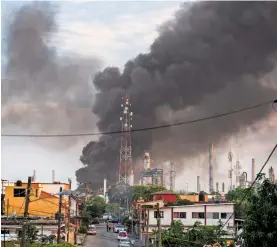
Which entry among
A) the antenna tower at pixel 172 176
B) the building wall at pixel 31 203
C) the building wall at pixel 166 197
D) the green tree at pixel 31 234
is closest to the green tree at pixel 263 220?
the green tree at pixel 31 234

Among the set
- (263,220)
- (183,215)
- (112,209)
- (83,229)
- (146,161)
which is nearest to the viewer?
(263,220)

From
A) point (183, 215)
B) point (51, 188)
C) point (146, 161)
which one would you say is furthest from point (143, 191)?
point (183, 215)

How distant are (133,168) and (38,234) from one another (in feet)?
144

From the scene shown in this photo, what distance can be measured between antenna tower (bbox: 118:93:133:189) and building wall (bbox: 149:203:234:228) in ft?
86.5

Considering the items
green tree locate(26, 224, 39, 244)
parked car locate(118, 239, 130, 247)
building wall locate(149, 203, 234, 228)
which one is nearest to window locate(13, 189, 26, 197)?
parked car locate(118, 239, 130, 247)

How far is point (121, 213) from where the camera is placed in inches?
1821

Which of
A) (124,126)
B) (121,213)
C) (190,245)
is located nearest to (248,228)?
(190,245)

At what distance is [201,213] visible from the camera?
22.1 metres

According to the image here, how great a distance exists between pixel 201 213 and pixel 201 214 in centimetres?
4

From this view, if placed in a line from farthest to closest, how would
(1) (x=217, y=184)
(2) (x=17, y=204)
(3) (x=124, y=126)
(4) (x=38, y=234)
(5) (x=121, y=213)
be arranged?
(1) (x=217, y=184), (3) (x=124, y=126), (5) (x=121, y=213), (2) (x=17, y=204), (4) (x=38, y=234)

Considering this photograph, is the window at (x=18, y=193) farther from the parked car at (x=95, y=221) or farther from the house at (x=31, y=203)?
the parked car at (x=95, y=221)

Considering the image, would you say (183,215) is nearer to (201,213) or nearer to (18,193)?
(201,213)

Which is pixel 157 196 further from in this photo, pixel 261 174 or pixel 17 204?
pixel 261 174

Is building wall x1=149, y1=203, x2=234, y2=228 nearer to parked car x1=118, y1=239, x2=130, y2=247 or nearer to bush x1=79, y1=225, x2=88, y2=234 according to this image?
parked car x1=118, y1=239, x2=130, y2=247
